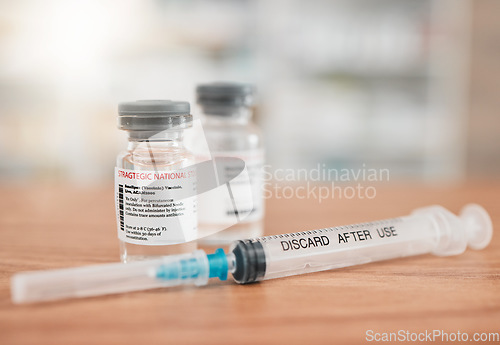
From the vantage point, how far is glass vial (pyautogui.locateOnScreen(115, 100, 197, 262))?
51 centimetres

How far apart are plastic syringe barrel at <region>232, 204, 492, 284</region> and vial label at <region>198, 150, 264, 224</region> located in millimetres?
123

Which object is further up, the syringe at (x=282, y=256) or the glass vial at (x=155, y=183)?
the glass vial at (x=155, y=183)

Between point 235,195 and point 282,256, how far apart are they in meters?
0.16

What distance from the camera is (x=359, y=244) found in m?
0.57

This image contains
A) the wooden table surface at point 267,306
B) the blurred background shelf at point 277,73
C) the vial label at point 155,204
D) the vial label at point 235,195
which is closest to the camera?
the wooden table surface at point 267,306

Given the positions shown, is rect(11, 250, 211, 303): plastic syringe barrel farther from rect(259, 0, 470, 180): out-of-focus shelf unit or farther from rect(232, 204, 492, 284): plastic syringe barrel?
rect(259, 0, 470, 180): out-of-focus shelf unit

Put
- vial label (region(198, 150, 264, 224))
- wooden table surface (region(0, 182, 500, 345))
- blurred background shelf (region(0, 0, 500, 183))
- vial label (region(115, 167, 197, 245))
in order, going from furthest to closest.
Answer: blurred background shelf (region(0, 0, 500, 183)) → vial label (region(198, 150, 264, 224)) → vial label (region(115, 167, 197, 245)) → wooden table surface (region(0, 182, 500, 345))

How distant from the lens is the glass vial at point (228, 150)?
0.66m

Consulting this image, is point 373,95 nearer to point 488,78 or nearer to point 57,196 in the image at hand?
point 488,78

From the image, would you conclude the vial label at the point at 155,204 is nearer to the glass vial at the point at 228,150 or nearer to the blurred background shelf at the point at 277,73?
the glass vial at the point at 228,150

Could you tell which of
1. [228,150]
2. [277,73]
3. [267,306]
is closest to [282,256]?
[267,306]

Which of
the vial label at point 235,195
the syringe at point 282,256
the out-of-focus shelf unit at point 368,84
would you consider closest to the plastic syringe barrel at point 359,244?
the syringe at point 282,256

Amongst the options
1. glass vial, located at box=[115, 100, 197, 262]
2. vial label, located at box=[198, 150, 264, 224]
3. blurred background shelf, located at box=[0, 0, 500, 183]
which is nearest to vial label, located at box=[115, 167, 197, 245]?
glass vial, located at box=[115, 100, 197, 262]

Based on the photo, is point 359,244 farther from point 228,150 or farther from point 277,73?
point 277,73
